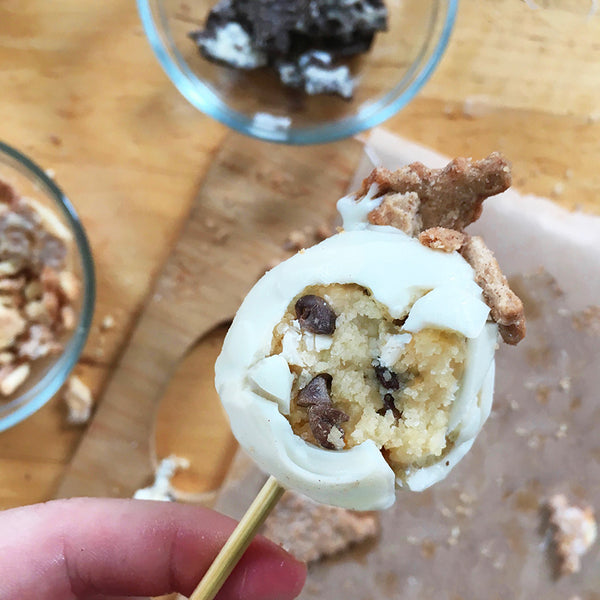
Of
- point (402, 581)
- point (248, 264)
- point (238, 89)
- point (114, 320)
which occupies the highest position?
point (238, 89)

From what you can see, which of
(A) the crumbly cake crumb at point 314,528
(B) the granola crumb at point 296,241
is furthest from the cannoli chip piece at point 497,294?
(A) the crumbly cake crumb at point 314,528

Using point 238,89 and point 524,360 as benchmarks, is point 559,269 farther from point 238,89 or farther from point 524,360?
point 238,89

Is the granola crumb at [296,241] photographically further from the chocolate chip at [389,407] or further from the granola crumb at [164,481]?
the chocolate chip at [389,407]

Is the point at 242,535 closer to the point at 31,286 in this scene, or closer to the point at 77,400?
the point at 77,400

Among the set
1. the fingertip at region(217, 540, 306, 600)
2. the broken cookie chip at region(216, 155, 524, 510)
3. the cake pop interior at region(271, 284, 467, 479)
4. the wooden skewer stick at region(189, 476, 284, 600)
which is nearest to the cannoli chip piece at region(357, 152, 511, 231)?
the broken cookie chip at region(216, 155, 524, 510)

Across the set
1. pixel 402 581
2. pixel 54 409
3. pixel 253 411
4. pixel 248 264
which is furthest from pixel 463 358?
pixel 54 409

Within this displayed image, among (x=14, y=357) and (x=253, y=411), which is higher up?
(x=253, y=411)

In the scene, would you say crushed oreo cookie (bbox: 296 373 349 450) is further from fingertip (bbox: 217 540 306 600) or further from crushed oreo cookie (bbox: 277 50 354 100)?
crushed oreo cookie (bbox: 277 50 354 100)
